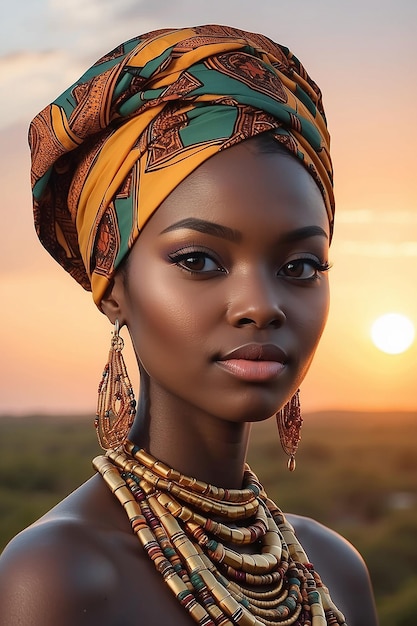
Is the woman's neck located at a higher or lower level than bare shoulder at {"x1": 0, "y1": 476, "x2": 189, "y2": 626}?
higher

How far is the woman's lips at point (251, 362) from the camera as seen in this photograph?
8.67ft

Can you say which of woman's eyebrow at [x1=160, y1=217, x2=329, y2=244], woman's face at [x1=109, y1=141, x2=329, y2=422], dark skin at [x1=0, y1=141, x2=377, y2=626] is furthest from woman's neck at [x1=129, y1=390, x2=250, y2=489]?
woman's eyebrow at [x1=160, y1=217, x2=329, y2=244]

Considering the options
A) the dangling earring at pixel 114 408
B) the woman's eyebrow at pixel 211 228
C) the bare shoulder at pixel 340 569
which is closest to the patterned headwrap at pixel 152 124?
the woman's eyebrow at pixel 211 228

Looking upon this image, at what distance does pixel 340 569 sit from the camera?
3.46m

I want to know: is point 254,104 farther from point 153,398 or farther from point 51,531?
point 51,531

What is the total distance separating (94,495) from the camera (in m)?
2.85

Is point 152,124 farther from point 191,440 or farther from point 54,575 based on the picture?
point 54,575

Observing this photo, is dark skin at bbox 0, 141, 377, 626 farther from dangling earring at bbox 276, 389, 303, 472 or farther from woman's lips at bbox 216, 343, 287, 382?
dangling earring at bbox 276, 389, 303, 472

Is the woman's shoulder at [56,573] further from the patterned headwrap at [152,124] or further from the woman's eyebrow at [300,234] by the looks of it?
the woman's eyebrow at [300,234]

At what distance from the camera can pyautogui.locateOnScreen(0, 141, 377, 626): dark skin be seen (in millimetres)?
2562

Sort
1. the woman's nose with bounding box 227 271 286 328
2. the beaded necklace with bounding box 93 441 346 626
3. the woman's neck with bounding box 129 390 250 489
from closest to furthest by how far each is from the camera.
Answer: the woman's nose with bounding box 227 271 286 328 → the beaded necklace with bounding box 93 441 346 626 → the woman's neck with bounding box 129 390 250 489

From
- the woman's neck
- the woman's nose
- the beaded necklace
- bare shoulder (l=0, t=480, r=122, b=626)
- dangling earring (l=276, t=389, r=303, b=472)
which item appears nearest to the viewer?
bare shoulder (l=0, t=480, r=122, b=626)

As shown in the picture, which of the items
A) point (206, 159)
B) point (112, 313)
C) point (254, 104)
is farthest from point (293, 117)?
point (112, 313)

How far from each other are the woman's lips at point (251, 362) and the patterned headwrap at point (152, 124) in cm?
44
